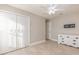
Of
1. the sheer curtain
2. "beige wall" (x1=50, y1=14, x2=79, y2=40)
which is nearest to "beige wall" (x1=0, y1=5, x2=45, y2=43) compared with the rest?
the sheer curtain

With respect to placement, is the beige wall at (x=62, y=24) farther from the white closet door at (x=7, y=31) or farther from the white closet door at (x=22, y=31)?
the white closet door at (x=7, y=31)

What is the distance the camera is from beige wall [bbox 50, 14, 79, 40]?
7.34 feet

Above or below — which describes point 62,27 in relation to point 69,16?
below

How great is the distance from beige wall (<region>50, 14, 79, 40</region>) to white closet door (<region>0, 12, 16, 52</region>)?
1.13 m

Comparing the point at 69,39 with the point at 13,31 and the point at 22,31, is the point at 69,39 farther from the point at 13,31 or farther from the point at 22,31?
the point at 13,31

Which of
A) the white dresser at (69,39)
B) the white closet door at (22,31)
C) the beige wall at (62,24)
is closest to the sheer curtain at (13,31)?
the white closet door at (22,31)

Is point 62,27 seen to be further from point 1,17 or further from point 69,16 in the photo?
point 1,17

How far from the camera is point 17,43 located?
2.52 metres

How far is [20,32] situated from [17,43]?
34 centimetres

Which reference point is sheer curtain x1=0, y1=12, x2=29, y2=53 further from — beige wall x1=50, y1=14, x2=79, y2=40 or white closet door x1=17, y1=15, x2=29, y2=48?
beige wall x1=50, y1=14, x2=79, y2=40

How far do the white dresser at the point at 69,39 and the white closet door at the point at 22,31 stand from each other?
0.92m
